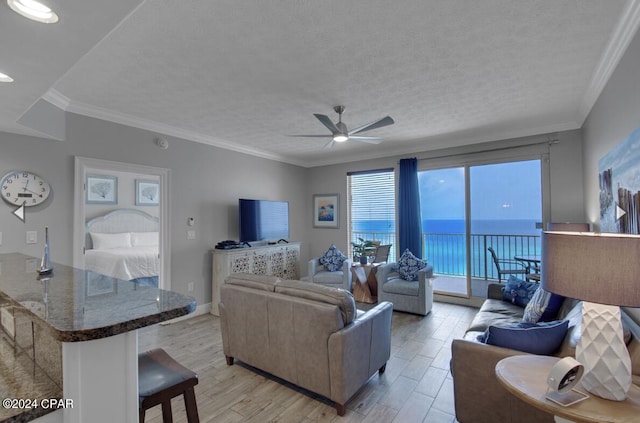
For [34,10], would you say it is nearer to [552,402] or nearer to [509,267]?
[552,402]

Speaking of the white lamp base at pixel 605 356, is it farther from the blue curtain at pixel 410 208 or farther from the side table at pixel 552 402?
the blue curtain at pixel 410 208

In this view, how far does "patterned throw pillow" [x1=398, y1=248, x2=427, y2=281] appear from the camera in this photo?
15.0ft

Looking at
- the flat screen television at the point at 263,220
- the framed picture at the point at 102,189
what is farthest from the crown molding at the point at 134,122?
the framed picture at the point at 102,189

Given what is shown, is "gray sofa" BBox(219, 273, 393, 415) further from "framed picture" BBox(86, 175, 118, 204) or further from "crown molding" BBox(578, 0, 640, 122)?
"framed picture" BBox(86, 175, 118, 204)

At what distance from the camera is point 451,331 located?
Answer: 148 inches

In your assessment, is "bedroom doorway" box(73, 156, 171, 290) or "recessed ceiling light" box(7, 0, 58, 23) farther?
"bedroom doorway" box(73, 156, 171, 290)

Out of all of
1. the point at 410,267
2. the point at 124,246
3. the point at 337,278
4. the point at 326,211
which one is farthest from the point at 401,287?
the point at 124,246

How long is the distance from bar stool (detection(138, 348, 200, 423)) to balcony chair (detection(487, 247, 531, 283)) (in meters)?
4.64

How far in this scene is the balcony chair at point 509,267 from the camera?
4.55 metres

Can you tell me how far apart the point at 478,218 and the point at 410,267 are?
1444 millimetres

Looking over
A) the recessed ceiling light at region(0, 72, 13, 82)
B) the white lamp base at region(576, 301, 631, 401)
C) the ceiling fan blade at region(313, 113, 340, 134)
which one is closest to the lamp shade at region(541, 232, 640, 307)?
the white lamp base at region(576, 301, 631, 401)

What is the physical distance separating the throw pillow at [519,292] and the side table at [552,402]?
185 centimetres

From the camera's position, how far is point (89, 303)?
3.52 feet

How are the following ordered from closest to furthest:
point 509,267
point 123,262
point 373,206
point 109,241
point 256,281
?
point 256,281, point 509,267, point 123,262, point 373,206, point 109,241
